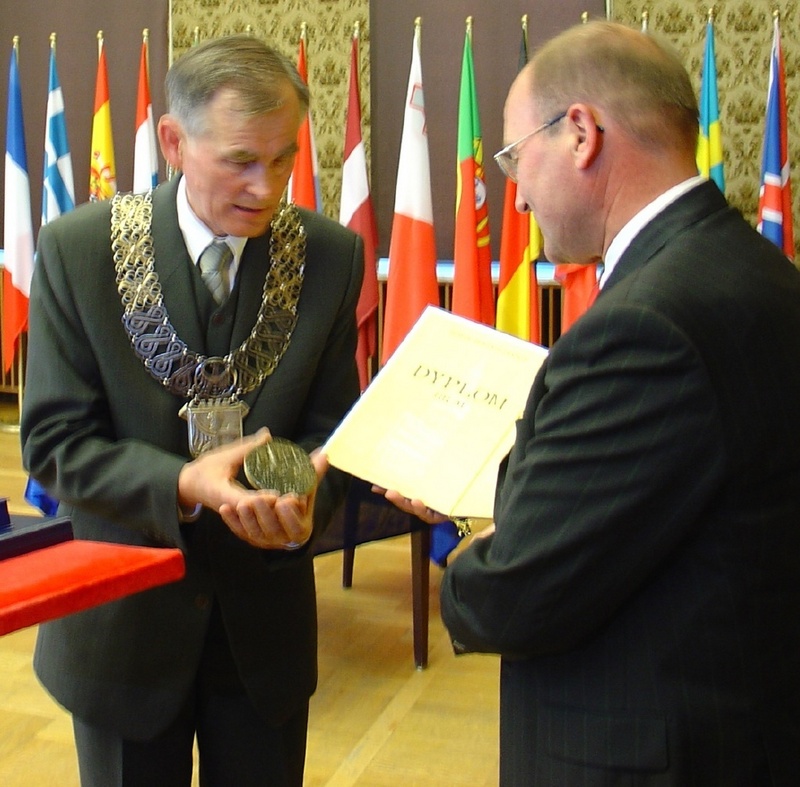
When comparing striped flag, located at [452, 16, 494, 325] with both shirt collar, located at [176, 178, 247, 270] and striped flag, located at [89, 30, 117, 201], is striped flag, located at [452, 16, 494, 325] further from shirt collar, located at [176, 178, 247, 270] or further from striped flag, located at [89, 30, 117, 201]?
shirt collar, located at [176, 178, 247, 270]

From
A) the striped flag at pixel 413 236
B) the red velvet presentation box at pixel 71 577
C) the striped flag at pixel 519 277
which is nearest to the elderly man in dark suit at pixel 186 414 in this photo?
the red velvet presentation box at pixel 71 577

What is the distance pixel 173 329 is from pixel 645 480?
74 centimetres

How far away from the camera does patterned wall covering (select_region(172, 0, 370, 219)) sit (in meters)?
6.05

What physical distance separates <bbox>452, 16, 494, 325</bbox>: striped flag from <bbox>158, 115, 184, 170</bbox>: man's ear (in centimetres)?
294

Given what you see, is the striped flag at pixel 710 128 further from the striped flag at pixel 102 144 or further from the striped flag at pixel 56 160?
the striped flag at pixel 56 160

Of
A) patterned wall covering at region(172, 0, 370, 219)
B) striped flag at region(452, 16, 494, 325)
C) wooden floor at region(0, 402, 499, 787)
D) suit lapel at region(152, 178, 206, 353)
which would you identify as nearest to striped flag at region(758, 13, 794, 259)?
striped flag at region(452, 16, 494, 325)

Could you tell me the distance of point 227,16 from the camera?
20.6ft

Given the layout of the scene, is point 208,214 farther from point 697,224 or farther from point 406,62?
point 406,62

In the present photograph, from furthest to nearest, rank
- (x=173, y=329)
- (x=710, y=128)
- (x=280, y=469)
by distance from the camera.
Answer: (x=710, y=128) < (x=173, y=329) < (x=280, y=469)

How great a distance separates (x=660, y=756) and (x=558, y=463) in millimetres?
330

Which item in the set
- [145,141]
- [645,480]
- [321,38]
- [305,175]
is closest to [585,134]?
[645,480]

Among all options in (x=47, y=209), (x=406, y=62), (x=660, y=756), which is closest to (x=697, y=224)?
(x=660, y=756)

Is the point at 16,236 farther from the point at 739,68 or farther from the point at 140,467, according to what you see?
the point at 140,467

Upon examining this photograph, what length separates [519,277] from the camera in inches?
177
